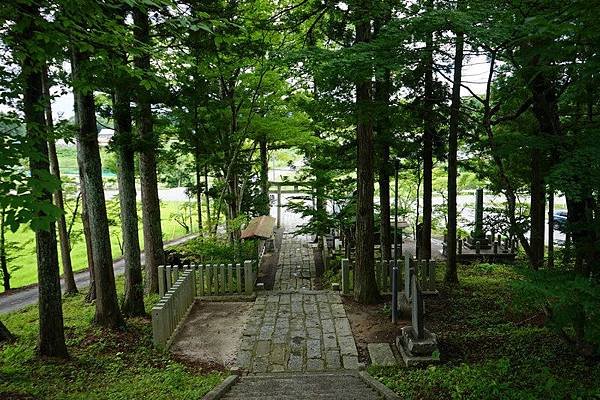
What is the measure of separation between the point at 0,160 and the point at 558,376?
570 centimetres

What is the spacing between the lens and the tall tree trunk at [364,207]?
8812 millimetres

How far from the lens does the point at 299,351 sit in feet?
22.4

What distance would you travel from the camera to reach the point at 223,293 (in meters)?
9.88

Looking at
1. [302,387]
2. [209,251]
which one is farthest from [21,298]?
[302,387]

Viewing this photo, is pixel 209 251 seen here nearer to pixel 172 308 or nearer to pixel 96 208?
pixel 172 308

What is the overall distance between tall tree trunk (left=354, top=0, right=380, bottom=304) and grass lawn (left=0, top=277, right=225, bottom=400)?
14.2 ft

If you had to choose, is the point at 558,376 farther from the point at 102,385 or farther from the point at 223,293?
the point at 223,293

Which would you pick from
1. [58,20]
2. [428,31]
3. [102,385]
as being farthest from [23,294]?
[428,31]

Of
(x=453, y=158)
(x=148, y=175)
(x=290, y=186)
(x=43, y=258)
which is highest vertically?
(x=453, y=158)

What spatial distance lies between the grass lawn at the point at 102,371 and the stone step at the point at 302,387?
0.45m

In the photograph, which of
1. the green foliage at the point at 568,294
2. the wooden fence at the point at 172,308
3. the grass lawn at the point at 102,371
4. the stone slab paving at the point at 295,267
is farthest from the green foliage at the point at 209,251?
the green foliage at the point at 568,294

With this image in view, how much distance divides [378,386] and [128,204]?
6.42 m

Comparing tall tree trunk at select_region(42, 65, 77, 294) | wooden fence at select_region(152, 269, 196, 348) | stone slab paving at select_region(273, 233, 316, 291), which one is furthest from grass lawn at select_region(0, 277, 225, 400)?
stone slab paving at select_region(273, 233, 316, 291)

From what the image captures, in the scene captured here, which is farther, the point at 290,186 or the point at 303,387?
the point at 290,186
